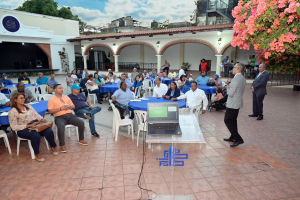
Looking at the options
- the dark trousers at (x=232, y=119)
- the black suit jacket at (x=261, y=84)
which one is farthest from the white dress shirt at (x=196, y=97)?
the black suit jacket at (x=261, y=84)

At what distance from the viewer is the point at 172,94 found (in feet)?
17.7

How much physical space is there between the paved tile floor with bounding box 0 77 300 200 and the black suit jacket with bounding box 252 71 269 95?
146 centimetres

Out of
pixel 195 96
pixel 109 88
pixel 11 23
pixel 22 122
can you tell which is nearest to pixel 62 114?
pixel 22 122

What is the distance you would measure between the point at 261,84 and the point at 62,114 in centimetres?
543

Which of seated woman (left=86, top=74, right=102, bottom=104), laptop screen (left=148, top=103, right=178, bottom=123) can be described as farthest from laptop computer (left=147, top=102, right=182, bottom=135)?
seated woman (left=86, top=74, right=102, bottom=104)

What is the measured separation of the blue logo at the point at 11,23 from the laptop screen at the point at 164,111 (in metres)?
17.7

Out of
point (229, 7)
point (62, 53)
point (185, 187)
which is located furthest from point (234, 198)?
point (62, 53)

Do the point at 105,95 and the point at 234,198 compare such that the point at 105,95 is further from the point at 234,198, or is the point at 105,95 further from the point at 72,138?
the point at 234,198

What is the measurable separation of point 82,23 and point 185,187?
36.3m

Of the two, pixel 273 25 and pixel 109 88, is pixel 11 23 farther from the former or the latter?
pixel 273 25

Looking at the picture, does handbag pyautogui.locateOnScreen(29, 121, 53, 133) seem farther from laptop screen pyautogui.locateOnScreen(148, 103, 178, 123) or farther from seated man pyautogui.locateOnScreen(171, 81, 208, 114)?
seated man pyautogui.locateOnScreen(171, 81, 208, 114)

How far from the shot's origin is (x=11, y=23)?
1522cm

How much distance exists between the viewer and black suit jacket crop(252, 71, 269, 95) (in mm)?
5562

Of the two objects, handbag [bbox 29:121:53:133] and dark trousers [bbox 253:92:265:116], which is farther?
dark trousers [bbox 253:92:265:116]
